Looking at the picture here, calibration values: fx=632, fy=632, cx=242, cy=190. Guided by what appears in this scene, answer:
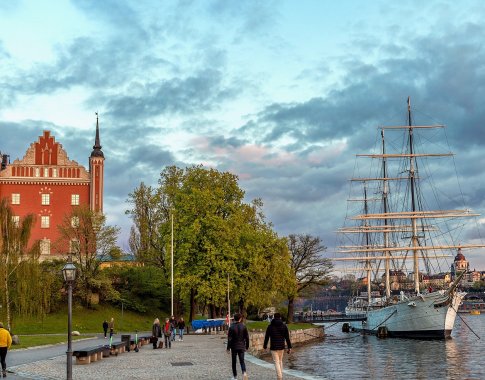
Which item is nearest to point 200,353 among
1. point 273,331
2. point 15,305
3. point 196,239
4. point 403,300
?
point 273,331

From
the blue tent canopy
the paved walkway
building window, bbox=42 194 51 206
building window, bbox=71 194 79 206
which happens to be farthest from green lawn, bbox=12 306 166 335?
the paved walkway

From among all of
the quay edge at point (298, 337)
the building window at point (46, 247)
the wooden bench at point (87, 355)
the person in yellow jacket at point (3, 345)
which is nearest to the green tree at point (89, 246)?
the building window at point (46, 247)

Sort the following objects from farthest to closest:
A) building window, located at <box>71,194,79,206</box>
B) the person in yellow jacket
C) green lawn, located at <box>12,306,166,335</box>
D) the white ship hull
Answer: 1. building window, located at <box>71,194,79,206</box>
2. the white ship hull
3. green lawn, located at <box>12,306,166,335</box>
4. the person in yellow jacket

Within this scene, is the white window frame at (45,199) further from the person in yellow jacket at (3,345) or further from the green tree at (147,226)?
the person in yellow jacket at (3,345)

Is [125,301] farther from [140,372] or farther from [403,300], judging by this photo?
[140,372]

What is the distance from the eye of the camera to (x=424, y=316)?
63.3 meters

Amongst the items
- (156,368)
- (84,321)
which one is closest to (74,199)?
(84,321)

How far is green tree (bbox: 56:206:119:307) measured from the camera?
65062mm

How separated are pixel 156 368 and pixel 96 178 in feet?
190

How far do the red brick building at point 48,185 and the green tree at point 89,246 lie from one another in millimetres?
11154

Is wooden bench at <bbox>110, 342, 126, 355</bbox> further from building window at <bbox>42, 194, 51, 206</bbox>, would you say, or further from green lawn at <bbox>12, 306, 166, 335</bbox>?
building window at <bbox>42, 194, 51, 206</bbox>

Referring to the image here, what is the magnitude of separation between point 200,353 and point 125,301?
124 ft

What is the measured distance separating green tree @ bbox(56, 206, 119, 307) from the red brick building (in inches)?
439

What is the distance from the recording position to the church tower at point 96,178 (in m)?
78.4
